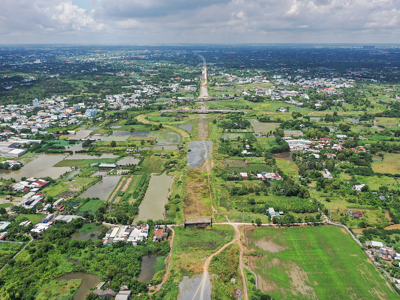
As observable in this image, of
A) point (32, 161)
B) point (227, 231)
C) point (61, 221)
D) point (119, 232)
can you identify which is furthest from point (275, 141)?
point (32, 161)

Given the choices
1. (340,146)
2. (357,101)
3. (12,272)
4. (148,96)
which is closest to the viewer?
(12,272)

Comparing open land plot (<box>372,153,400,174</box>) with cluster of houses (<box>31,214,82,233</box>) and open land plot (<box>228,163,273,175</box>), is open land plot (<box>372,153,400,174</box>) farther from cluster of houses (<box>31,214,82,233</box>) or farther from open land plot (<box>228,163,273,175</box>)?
cluster of houses (<box>31,214,82,233</box>)

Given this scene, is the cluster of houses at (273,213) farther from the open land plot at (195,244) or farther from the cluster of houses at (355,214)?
the cluster of houses at (355,214)

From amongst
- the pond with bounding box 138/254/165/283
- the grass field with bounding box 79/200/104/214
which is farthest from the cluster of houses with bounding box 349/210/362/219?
the grass field with bounding box 79/200/104/214

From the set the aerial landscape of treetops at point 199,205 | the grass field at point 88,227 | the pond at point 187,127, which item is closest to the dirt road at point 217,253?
the aerial landscape of treetops at point 199,205

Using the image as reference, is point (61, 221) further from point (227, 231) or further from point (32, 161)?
point (32, 161)

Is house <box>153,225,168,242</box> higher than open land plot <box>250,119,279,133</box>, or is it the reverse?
open land plot <box>250,119,279,133</box>
